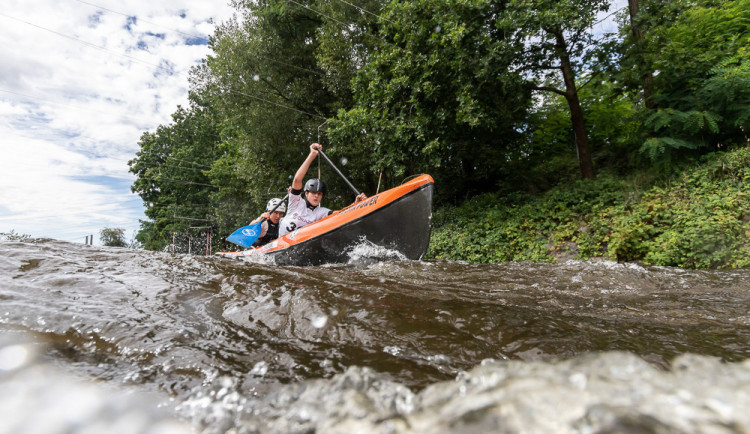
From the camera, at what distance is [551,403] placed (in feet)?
2.43

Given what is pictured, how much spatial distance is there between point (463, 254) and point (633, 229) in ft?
12.2

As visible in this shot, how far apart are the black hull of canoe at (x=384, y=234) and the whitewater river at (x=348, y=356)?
2295mm

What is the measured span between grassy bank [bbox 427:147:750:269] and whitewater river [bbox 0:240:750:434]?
124 inches

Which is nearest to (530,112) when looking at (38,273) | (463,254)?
(463,254)

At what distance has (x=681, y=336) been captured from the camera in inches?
81.7

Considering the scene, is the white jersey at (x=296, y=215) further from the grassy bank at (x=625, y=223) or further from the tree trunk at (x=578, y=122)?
the tree trunk at (x=578, y=122)

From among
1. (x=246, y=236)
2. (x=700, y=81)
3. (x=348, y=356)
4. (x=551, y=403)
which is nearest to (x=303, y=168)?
(x=246, y=236)

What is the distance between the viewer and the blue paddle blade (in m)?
8.70

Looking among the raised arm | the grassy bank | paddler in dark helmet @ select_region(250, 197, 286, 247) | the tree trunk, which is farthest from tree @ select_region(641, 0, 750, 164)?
paddler in dark helmet @ select_region(250, 197, 286, 247)

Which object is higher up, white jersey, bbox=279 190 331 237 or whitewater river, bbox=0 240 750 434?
white jersey, bbox=279 190 331 237

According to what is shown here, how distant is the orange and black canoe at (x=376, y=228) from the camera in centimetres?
605

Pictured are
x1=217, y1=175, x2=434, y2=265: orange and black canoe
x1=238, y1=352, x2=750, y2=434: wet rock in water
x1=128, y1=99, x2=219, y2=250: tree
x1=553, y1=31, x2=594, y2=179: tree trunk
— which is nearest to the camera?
x1=238, y1=352, x2=750, y2=434: wet rock in water

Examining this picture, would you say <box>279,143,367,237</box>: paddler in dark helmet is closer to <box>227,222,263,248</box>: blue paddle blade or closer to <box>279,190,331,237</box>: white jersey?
<box>279,190,331,237</box>: white jersey

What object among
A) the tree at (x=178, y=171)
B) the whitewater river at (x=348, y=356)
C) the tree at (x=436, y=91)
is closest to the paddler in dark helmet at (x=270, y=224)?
the tree at (x=436, y=91)
